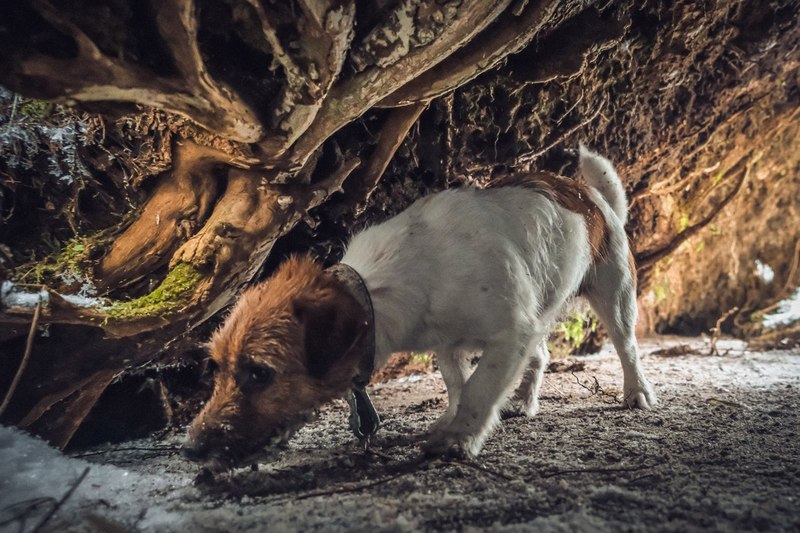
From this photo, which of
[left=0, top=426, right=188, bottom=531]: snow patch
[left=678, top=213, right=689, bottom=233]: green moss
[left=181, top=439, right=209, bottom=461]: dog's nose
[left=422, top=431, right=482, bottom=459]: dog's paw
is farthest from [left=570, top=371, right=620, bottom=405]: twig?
[left=0, top=426, right=188, bottom=531]: snow patch

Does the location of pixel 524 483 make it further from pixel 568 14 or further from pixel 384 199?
pixel 568 14

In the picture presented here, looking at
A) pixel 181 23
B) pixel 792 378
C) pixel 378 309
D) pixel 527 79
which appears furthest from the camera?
pixel 792 378

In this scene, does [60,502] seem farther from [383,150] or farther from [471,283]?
[383,150]

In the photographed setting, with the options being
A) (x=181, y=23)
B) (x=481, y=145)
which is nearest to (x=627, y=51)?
(x=481, y=145)

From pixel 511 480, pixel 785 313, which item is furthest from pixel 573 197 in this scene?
pixel 785 313

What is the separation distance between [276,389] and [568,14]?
9.11ft

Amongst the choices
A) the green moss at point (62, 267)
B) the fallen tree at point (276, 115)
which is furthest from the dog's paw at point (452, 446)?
the green moss at point (62, 267)

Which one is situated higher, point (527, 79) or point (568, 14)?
point (568, 14)

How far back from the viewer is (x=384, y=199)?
3811 millimetres

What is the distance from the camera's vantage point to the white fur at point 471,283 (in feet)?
8.27

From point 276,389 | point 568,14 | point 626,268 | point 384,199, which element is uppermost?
point 568,14

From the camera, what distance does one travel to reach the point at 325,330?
2.25m

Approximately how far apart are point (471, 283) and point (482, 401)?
61 cm

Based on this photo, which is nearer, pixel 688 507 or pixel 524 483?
pixel 688 507
